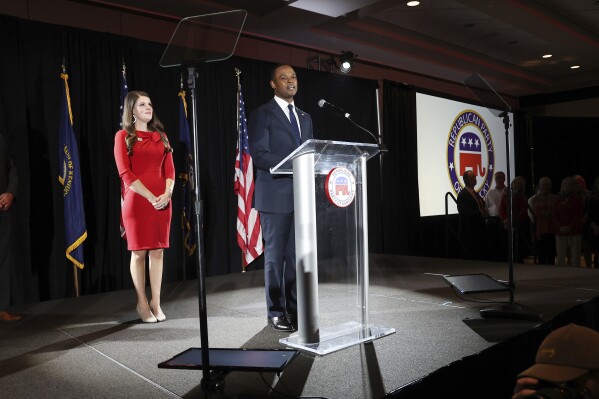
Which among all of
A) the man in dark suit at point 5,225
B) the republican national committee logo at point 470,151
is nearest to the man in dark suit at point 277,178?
the man in dark suit at point 5,225

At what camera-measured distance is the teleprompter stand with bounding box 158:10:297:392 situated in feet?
6.45

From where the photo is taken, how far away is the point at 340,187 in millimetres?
2613

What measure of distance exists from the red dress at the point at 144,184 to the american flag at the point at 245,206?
6.81 ft

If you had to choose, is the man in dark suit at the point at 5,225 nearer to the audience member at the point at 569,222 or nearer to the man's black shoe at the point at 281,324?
the man's black shoe at the point at 281,324

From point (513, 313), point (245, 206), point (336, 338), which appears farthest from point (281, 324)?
point (245, 206)

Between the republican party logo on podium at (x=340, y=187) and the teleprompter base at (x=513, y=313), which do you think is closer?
the republican party logo on podium at (x=340, y=187)

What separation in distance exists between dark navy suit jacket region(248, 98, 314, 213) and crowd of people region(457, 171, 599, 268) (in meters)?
4.19

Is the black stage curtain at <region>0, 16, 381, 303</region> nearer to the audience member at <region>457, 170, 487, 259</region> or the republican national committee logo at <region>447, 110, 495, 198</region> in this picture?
the audience member at <region>457, 170, 487, 259</region>

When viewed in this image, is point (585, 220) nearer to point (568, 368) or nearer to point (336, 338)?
point (336, 338)

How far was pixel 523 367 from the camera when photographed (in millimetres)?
2850

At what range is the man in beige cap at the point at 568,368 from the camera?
3.84ft

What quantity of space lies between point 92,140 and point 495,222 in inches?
207

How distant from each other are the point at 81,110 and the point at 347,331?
3.45m

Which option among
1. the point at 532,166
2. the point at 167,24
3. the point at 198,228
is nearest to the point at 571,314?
the point at 198,228
